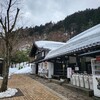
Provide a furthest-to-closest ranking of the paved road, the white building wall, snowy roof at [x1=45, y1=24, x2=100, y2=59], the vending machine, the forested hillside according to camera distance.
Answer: the forested hillside
the white building wall
snowy roof at [x1=45, y1=24, x2=100, y2=59]
the paved road
the vending machine

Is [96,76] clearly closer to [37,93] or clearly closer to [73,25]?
[37,93]

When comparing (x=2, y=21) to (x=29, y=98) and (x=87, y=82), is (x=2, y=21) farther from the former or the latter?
(x=87, y=82)

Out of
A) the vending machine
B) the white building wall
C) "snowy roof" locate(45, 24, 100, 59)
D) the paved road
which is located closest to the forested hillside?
the white building wall

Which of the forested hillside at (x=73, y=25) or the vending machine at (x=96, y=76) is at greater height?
the forested hillside at (x=73, y=25)

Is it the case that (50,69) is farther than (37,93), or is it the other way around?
(50,69)

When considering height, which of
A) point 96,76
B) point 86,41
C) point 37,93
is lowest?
point 37,93

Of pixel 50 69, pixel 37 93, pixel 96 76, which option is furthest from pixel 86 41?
pixel 50 69

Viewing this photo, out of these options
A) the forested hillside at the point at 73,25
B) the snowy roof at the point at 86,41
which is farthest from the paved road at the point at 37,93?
the forested hillside at the point at 73,25

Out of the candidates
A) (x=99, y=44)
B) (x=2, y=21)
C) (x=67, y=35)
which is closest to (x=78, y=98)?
(x=99, y=44)

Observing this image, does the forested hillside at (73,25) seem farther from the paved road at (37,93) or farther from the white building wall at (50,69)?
the paved road at (37,93)

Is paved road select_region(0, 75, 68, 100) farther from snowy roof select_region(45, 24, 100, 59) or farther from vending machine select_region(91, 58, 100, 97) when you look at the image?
snowy roof select_region(45, 24, 100, 59)

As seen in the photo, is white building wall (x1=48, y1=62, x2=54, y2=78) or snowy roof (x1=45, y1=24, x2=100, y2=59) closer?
snowy roof (x1=45, y1=24, x2=100, y2=59)

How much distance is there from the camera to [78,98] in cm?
706

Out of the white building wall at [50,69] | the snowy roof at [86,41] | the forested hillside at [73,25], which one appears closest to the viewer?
the snowy roof at [86,41]
